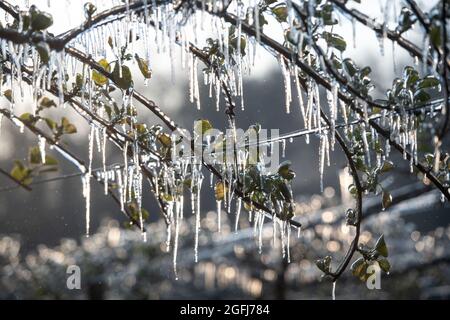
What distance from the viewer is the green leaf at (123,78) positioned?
204cm

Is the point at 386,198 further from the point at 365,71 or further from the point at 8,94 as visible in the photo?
the point at 8,94

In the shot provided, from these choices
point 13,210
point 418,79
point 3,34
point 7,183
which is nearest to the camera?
point 3,34

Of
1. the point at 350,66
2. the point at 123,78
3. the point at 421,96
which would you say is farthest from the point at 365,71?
the point at 123,78

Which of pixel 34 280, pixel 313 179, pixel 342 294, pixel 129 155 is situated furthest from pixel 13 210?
pixel 129 155

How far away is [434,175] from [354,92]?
61 cm

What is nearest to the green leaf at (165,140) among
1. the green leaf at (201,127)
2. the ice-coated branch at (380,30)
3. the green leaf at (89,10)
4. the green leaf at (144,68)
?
the green leaf at (201,127)

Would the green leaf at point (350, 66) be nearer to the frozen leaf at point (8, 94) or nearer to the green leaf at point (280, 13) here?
the green leaf at point (280, 13)

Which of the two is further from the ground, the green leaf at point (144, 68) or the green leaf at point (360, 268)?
the green leaf at point (144, 68)

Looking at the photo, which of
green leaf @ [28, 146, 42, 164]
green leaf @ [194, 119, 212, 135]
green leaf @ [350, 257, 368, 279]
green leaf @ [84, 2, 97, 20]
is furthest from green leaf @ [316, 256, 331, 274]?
green leaf @ [84, 2, 97, 20]

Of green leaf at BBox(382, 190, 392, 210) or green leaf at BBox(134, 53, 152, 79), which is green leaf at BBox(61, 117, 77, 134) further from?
green leaf at BBox(382, 190, 392, 210)

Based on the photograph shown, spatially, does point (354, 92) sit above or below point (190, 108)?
below

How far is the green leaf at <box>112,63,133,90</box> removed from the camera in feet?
6.70

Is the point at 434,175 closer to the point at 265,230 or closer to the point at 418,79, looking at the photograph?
the point at 418,79

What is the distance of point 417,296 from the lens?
29.2 feet
